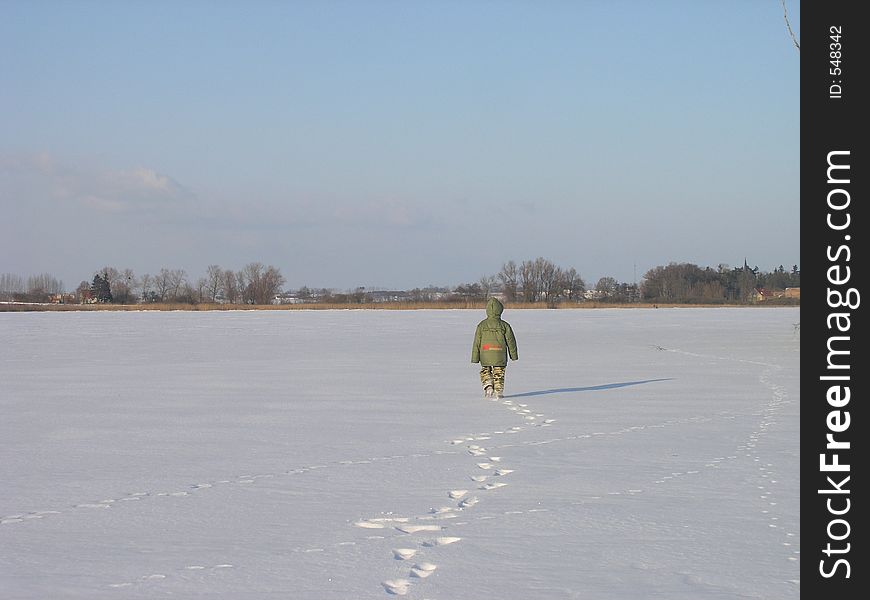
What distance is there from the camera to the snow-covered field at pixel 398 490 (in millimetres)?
4195

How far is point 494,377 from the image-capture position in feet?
38.4

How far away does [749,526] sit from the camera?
5.06 meters

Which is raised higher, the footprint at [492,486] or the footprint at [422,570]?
the footprint at [492,486]

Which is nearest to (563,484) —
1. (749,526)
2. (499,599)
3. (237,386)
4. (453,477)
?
(453,477)

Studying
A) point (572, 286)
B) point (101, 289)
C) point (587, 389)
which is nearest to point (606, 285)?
point (572, 286)

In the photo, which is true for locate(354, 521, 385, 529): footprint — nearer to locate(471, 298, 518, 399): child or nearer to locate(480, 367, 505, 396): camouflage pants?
locate(471, 298, 518, 399): child

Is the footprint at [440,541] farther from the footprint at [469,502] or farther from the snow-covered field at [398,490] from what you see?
the footprint at [469,502]

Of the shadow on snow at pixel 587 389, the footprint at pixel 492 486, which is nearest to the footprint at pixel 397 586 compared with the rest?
the footprint at pixel 492 486

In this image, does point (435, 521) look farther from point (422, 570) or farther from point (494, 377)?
point (494, 377)

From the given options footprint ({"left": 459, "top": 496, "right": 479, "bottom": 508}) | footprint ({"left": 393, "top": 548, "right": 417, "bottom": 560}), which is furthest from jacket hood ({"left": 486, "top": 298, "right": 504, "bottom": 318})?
footprint ({"left": 393, "top": 548, "right": 417, "bottom": 560})

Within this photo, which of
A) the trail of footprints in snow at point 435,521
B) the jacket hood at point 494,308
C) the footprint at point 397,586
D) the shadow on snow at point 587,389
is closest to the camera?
the footprint at point 397,586

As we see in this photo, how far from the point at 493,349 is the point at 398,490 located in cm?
Result: 549

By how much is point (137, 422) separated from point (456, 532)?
5439 mm
